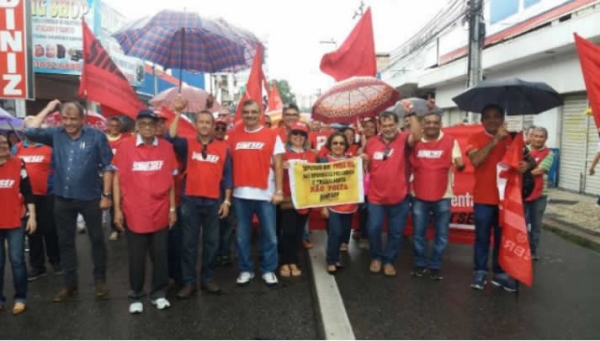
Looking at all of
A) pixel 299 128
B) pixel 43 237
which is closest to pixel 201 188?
pixel 299 128

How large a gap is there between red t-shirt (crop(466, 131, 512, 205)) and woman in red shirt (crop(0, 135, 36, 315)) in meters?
4.27

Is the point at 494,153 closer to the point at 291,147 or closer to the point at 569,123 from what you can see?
the point at 291,147

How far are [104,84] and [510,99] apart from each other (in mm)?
4027

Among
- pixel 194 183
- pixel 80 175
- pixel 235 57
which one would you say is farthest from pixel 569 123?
pixel 80 175

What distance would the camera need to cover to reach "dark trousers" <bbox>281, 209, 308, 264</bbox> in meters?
5.11

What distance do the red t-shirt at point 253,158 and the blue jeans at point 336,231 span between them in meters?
0.93

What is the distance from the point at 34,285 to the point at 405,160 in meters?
4.17

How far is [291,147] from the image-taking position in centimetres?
513

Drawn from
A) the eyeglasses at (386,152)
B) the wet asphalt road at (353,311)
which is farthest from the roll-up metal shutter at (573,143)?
the eyeglasses at (386,152)

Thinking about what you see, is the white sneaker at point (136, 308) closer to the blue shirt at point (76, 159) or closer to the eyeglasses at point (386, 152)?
the blue shirt at point (76, 159)

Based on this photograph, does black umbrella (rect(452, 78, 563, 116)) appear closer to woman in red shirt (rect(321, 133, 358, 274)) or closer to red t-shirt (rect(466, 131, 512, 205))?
red t-shirt (rect(466, 131, 512, 205))

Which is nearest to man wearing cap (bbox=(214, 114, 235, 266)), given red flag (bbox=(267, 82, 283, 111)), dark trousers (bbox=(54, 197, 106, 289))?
dark trousers (bbox=(54, 197, 106, 289))

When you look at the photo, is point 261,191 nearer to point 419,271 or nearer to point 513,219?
point 419,271

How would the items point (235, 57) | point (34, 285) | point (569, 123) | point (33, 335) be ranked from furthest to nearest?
point (569, 123) → point (235, 57) → point (34, 285) → point (33, 335)
